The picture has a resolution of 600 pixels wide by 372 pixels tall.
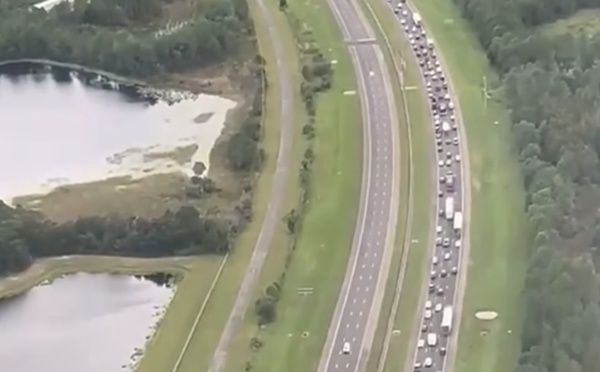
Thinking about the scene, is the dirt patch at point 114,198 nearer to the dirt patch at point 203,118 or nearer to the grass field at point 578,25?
the dirt patch at point 203,118

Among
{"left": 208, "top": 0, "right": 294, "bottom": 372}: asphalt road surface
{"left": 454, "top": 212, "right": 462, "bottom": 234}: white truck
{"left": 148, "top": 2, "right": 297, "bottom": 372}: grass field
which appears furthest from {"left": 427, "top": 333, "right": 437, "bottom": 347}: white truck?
{"left": 148, "top": 2, "right": 297, "bottom": 372}: grass field

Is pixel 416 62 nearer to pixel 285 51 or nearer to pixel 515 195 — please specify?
pixel 285 51

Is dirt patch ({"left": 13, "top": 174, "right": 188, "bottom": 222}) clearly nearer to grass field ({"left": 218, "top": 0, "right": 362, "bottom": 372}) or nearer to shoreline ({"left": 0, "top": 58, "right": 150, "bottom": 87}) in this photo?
grass field ({"left": 218, "top": 0, "right": 362, "bottom": 372})

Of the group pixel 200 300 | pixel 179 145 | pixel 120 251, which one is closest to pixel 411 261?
pixel 200 300

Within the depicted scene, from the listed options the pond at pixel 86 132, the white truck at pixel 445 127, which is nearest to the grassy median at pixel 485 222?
the white truck at pixel 445 127

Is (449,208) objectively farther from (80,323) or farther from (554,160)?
(80,323)

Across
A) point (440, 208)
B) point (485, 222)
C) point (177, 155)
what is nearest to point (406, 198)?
point (440, 208)
